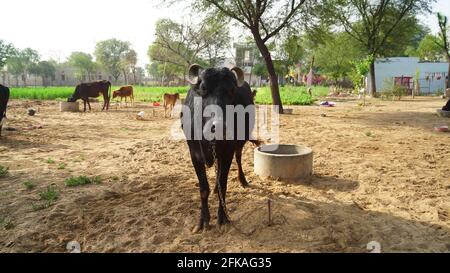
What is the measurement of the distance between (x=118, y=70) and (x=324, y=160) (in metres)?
82.5

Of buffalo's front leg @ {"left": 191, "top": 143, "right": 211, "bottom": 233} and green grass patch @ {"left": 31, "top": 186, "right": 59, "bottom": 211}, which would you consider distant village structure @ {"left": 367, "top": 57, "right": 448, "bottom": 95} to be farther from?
green grass patch @ {"left": 31, "top": 186, "right": 59, "bottom": 211}

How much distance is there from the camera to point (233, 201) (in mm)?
4875

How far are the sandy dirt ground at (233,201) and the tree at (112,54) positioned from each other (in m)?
78.2

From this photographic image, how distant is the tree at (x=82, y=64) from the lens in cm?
7788

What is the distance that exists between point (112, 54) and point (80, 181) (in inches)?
3458

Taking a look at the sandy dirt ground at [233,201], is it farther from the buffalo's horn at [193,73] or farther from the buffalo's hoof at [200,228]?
the buffalo's horn at [193,73]

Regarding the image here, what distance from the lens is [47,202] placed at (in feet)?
15.6

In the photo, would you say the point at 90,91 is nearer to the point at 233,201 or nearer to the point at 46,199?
the point at 46,199

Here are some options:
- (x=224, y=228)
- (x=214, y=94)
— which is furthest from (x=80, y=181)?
(x=214, y=94)

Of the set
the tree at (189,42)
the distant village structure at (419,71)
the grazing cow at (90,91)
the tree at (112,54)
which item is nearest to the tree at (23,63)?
the tree at (112,54)

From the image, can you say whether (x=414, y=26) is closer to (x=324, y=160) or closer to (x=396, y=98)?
(x=396, y=98)

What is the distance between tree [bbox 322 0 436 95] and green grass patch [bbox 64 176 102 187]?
89.1ft

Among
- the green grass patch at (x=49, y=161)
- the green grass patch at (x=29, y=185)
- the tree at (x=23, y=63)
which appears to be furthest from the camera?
the tree at (x=23, y=63)

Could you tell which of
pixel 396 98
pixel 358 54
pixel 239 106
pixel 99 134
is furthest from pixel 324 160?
pixel 358 54
